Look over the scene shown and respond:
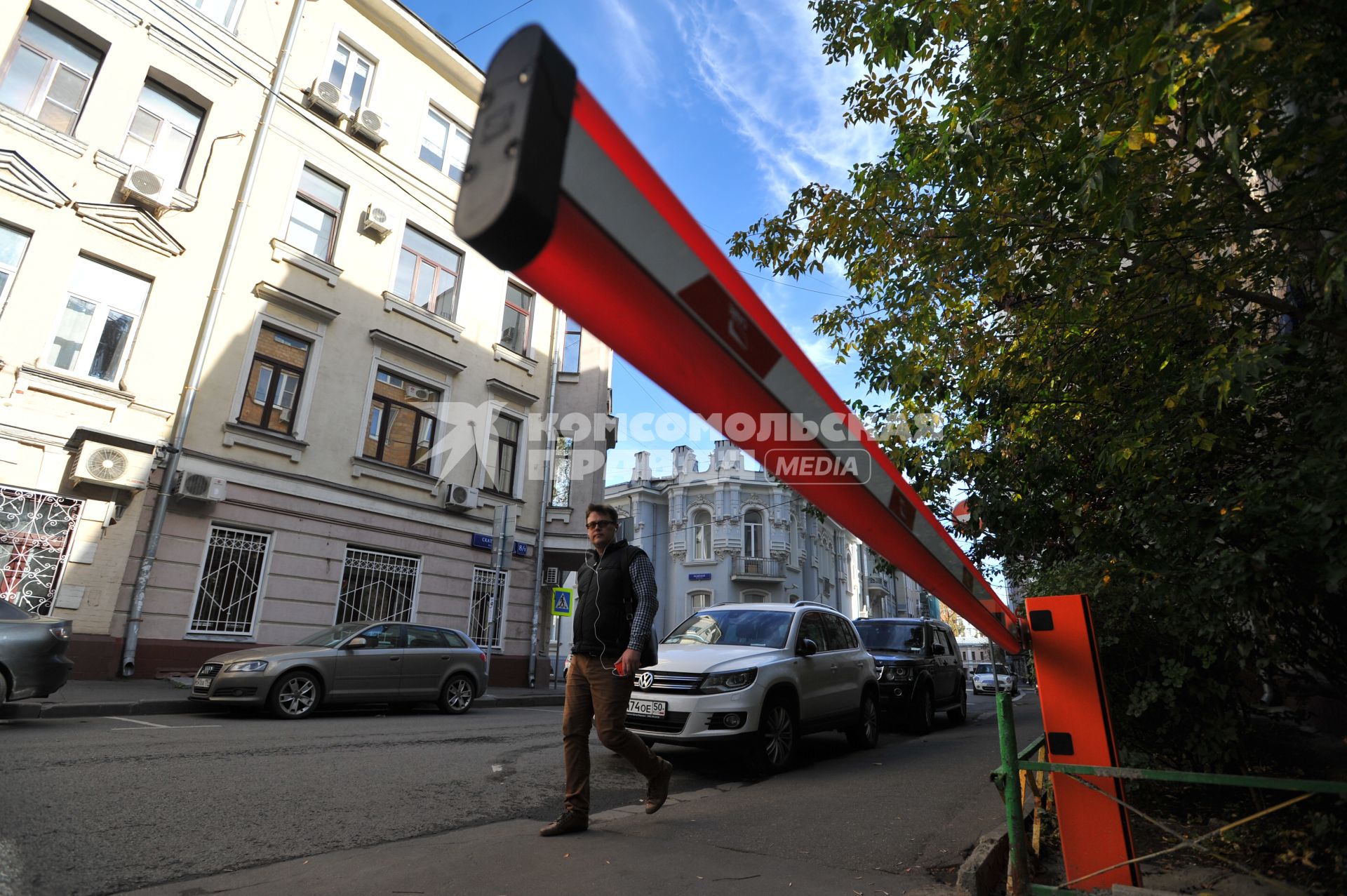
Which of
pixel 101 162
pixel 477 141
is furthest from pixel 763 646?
pixel 101 162

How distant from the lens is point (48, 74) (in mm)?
12281

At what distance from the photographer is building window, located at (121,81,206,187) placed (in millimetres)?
13320

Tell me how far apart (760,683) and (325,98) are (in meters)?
15.6

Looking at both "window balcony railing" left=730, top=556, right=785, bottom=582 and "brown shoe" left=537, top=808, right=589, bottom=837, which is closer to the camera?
"brown shoe" left=537, top=808, right=589, bottom=837

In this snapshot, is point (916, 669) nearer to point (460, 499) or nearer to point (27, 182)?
point (460, 499)

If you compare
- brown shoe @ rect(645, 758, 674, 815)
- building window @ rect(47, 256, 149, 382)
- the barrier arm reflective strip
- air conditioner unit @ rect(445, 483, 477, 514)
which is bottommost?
brown shoe @ rect(645, 758, 674, 815)

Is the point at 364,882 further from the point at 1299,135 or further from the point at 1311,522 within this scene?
the point at 1299,135

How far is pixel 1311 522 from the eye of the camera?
323 cm

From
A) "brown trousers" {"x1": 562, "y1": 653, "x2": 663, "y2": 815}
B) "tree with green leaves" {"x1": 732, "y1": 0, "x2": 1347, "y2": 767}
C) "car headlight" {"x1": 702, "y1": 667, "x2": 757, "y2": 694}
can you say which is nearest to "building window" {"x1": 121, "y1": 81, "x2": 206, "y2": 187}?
"tree with green leaves" {"x1": 732, "y1": 0, "x2": 1347, "y2": 767}

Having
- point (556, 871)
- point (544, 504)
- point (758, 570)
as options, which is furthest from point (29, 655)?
point (758, 570)

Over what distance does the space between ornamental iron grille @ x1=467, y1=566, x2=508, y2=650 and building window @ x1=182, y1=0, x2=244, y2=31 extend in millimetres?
12580

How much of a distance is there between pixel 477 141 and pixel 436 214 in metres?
19.5

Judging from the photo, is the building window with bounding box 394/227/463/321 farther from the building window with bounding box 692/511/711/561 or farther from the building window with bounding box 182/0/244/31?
the building window with bounding box 692/511/711/561

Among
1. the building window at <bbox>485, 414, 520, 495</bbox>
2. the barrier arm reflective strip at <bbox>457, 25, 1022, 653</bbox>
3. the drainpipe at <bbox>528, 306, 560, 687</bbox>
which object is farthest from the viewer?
the building window at <bbox>485, 414, 520, 495</bbox>
